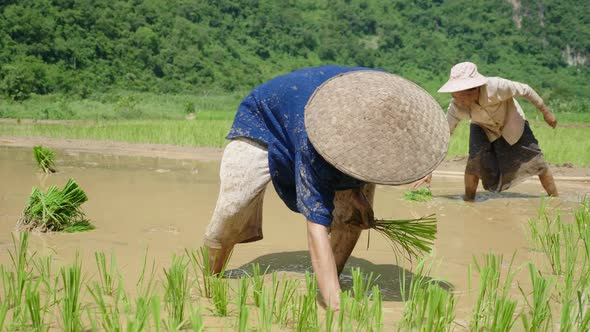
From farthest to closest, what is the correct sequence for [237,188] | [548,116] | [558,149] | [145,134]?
[145,134] < [558,149] < [548,116] < [237,188]

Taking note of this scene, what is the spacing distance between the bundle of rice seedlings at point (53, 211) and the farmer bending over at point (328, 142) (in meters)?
1.46

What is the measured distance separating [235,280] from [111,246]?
0.89 m

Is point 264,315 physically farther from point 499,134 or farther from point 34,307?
point 499,134

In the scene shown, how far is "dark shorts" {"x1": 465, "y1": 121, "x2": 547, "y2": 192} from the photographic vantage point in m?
5.92

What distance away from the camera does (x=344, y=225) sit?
3.23m

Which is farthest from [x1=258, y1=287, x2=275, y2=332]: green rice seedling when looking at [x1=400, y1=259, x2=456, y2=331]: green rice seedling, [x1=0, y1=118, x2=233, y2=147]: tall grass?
[x1=0, y1=118, x2=233, y2=147]: tall grass

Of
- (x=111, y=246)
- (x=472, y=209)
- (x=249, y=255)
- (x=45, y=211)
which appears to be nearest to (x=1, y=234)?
(x=45, y=211)

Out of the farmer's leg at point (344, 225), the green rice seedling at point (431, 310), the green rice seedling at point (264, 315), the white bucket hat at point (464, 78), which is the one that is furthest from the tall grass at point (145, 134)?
the green rice seedling at point (264, 315)

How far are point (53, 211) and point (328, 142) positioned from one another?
2125 millimetres

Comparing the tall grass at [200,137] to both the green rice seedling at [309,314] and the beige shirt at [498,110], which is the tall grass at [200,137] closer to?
the beige shirt at [498,110]

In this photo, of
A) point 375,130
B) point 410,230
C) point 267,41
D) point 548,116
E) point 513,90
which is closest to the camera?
point 375,130

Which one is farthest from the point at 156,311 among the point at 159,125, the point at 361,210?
the point at 159,125

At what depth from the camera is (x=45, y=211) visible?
4.07m

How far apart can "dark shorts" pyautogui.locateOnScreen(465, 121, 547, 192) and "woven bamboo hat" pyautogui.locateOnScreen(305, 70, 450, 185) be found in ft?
11.2
